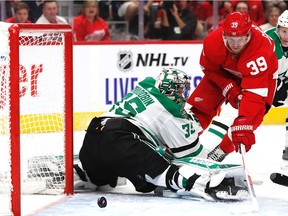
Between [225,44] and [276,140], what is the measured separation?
237 centimetres

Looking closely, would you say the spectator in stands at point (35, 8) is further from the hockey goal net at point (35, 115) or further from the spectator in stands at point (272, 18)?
the spectator in stands at point (272, 18)

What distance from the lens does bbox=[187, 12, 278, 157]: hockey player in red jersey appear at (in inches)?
182

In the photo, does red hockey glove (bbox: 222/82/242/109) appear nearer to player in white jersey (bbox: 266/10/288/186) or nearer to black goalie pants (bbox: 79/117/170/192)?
player in white jersey (bbox: 266/10/288/186)

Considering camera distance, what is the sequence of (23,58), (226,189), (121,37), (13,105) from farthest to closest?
(121,37) → (23,58) → (226,189) → (13,105)

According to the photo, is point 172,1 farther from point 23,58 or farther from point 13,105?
point 13,105

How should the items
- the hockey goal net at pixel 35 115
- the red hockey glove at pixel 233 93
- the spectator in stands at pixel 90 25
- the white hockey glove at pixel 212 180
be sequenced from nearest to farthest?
the hockey goal net at pixel 35 115
the white hockey glove at pixel 212 180
the red hockey glove at pixel 233 93
the spectator in stands at pixel 90 25

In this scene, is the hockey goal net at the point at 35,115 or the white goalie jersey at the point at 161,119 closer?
the hockey goal net at the point at 35,115

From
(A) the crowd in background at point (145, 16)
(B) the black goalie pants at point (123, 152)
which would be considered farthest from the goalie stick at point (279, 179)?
(A) the crowd in background at point (145, 16)

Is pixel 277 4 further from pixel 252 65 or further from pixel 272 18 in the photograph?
pixel 252 65

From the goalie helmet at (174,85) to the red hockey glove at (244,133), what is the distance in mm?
319

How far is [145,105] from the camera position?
4.62m

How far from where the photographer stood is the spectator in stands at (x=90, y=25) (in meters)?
8.05

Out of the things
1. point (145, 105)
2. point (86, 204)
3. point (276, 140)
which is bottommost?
point (276, 140)

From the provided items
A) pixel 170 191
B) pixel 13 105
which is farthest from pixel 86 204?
pixel 13 105
